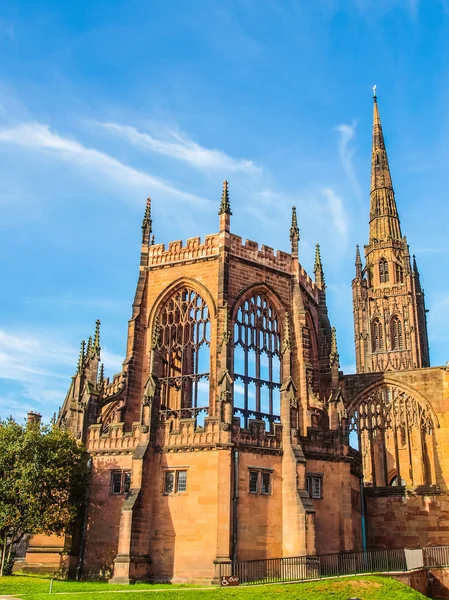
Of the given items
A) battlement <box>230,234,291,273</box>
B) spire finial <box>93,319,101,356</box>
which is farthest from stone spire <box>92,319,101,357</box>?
battlement <box>230,234,291,273</box>

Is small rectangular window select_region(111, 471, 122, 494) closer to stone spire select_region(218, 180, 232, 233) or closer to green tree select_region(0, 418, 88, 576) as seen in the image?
green tree select_region(0, 418, 88, 576)

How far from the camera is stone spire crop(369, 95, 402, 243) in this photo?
8294 centimetres

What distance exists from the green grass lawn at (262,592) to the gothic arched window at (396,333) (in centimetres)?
5283

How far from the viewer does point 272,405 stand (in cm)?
3734

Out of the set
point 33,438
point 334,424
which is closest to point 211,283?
point 334,424

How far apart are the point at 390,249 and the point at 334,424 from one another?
48.1 metres

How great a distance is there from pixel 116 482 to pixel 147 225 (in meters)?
15.5

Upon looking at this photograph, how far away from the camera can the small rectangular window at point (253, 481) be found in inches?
1293

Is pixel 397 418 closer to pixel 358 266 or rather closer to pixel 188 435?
pixel 188 435

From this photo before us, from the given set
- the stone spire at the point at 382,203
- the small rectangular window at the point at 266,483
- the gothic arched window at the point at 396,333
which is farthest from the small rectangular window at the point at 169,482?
the stone spire at the point at 382,203

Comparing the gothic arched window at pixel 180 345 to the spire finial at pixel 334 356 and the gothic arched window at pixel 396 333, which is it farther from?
the gothic arched window at pixel 396 333

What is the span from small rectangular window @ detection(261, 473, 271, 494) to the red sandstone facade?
0.06 m

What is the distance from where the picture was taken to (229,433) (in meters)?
32.9

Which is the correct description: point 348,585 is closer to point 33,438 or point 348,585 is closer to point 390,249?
point 33,438
